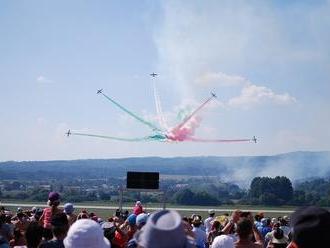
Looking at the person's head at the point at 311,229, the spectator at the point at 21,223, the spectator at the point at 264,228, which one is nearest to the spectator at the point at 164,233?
the person's head at the point at 311,229

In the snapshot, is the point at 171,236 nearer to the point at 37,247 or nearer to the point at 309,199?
the point at 37,247

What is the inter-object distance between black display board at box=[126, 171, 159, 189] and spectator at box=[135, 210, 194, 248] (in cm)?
2430

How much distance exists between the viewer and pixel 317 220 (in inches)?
105

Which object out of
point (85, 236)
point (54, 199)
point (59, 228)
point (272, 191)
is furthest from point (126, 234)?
point (272, 191)

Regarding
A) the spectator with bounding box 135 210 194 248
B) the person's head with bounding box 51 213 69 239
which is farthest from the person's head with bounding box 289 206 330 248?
the person's head with bounding box 51 213 69 239

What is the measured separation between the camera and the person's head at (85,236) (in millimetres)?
3934

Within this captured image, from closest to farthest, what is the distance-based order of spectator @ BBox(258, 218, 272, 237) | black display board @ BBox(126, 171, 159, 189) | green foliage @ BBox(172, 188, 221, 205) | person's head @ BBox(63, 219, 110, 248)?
1. person's head @ BBox(63, 219, 110, 248)
2. spectator @ BBox(258, 218, 272, 237)
3. black display board @ BBox(126, 171, 159, 189)
4. green foliage @ BBox(172, 188, 221, 205)

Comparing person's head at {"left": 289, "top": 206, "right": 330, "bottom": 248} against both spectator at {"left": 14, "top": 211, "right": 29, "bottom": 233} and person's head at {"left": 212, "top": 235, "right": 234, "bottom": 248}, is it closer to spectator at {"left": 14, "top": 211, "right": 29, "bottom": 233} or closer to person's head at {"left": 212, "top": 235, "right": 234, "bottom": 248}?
person's head at {"left": 212, "top": 235, "right": 234, "bottom": 248}

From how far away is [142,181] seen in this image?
89.8 ft

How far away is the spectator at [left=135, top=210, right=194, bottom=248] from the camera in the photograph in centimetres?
283

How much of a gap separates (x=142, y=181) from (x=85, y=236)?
2354cm

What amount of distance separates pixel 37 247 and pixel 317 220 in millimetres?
3969

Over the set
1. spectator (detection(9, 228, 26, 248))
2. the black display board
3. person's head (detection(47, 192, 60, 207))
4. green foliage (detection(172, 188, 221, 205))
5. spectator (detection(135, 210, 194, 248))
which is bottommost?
spectator (detection(9, 228, 26, 248))

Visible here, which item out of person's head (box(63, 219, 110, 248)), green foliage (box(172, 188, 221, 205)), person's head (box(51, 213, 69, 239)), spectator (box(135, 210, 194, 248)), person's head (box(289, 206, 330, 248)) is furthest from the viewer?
green foliage (box(172, 188, 221, 205))
